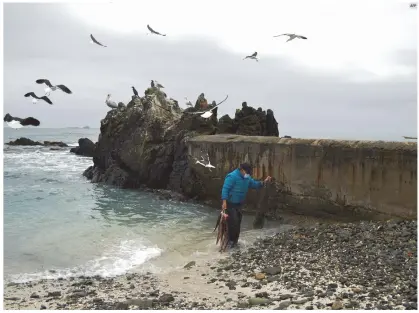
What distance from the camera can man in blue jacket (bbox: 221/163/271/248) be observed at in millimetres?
7617

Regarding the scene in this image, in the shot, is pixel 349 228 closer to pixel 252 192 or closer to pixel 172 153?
pixel 252 192

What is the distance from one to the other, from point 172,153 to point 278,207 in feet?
23.2

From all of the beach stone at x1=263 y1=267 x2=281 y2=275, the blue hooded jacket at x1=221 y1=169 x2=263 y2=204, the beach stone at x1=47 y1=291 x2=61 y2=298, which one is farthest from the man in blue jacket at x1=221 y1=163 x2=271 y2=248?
the beach stone at x1=47 y1=291 x2=61 y2=298

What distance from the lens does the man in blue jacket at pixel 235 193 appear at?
25.0ft

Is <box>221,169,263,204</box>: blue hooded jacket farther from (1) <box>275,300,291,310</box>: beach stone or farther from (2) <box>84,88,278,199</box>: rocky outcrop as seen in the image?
(2) <box>84,88,278,199</box>: rocky outcrop

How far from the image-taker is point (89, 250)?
8820 mm

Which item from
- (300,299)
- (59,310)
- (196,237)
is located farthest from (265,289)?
(196,237)

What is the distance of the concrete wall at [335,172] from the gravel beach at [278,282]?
47.1 inches

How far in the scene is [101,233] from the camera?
10.4 m

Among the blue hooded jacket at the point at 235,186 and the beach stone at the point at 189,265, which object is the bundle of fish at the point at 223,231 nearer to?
the blue hooded jacket at the point at 235,186

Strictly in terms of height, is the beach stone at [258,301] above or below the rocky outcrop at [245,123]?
below

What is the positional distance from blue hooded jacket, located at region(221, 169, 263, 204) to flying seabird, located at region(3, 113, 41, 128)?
12.2ft

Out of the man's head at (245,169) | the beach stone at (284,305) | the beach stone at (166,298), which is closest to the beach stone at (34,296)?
the beach stone at (166,298)

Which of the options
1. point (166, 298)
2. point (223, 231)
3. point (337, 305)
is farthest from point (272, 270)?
point (223, 231)
